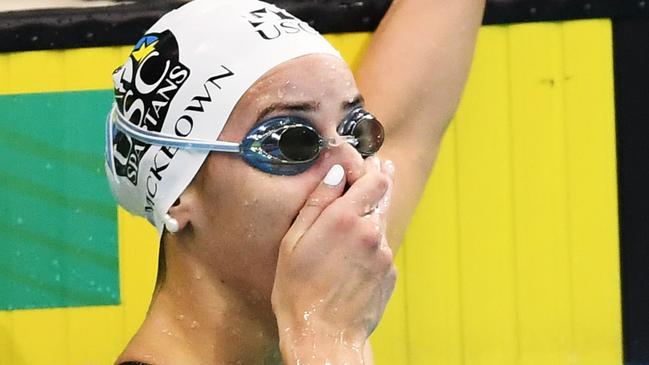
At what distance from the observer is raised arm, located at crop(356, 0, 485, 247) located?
1499 millimetres

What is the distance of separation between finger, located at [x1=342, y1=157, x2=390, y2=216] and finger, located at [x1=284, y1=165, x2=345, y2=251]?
20 millimetres

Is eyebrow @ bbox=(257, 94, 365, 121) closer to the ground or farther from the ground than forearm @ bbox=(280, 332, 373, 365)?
farther from the ground

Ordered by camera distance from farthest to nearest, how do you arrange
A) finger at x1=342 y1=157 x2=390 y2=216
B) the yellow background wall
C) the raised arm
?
the yellow background wall → the raised arm → finger at x1=342 y1=157 x2=390 y2=216

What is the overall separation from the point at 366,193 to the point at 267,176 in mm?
124

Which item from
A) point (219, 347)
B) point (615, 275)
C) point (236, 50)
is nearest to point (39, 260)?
point (219, 347)

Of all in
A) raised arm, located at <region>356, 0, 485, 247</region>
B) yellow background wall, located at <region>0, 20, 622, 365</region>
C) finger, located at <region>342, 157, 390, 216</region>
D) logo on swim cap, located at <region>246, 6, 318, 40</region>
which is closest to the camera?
finger, located at <region>342, 157, 390, 216</region>

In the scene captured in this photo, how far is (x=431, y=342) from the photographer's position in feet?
5.47

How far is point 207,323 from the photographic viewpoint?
118 cm

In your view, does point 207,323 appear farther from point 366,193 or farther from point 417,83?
point 417,83

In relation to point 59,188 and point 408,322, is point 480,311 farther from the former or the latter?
point 59,188

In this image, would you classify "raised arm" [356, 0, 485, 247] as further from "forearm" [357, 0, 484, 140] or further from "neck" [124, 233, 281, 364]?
"neck" [124, 233, 281, 364]

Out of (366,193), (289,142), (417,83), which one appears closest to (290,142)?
(289,142)

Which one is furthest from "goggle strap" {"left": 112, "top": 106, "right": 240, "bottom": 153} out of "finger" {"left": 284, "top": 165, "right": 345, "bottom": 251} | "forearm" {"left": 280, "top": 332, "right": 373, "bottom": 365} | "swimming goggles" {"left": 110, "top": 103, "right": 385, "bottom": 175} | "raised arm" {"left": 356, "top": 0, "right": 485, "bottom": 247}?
"raised arm" {"left": 356, "top": 0, "right": 485, "bottom": 247}

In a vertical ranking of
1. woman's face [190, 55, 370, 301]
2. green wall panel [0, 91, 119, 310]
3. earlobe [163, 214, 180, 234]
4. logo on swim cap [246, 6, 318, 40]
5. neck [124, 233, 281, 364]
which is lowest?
green wall panel [0, 91, 119, 310]
